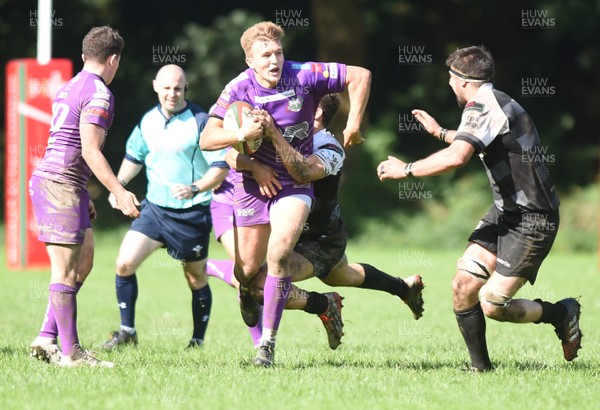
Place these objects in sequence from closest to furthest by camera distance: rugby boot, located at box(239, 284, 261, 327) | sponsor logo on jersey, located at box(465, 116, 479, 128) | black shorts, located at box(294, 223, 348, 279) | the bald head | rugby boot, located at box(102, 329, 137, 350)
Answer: sponsor logo on jersey, located at box(465, 116, 479, 128), rugby boot, located at box(239, 284, 261, 327), black shorts, located at box(294, 223, 348, 279), rugby boot, located at box(102, 329, 137, 350), the bald head

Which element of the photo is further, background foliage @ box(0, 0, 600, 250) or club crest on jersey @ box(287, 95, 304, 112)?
background foliage @ box(0, 0, 600, 250)

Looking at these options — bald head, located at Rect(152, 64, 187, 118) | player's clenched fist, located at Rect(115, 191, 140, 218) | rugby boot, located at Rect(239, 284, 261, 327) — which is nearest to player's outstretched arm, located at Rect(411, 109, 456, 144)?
rugby boot, located at Rect(239, 284, 261, 327)

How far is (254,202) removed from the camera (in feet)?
22.2

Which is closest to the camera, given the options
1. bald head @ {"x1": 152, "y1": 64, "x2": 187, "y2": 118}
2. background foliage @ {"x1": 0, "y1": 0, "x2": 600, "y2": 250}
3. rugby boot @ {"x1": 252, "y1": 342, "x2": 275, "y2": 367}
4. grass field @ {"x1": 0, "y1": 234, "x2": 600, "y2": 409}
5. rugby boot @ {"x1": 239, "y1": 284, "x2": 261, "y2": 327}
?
grass field @ {"x1": 0, "y1": 234, "x2": 600, "y2": 409}

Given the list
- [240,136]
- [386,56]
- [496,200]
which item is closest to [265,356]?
[240,136]

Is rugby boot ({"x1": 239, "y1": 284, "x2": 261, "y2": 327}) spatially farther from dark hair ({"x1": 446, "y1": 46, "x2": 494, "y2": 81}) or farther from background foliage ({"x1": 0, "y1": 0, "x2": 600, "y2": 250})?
background foliage ({"x1": 0, "y1": 0, "x2": 600, "y2": 250})

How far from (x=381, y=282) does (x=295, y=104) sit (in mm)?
1972

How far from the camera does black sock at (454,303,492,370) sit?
21.2 feet

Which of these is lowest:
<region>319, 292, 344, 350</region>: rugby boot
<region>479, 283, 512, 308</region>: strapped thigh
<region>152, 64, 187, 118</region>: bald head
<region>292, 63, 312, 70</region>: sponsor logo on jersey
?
<region>319, 292, 344, 350</region>: rugby boot

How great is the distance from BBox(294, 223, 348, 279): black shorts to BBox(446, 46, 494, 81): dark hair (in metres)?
1.70

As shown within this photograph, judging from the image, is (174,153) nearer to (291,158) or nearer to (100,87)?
(100,87)

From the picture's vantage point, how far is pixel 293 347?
26.4 feet

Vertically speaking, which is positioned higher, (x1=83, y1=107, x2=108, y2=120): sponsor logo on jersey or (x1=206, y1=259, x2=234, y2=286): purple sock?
(x1=83, y1=107, x2=108, y2=120): sponsor logo on jersey

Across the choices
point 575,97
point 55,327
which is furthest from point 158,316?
point 575,97
